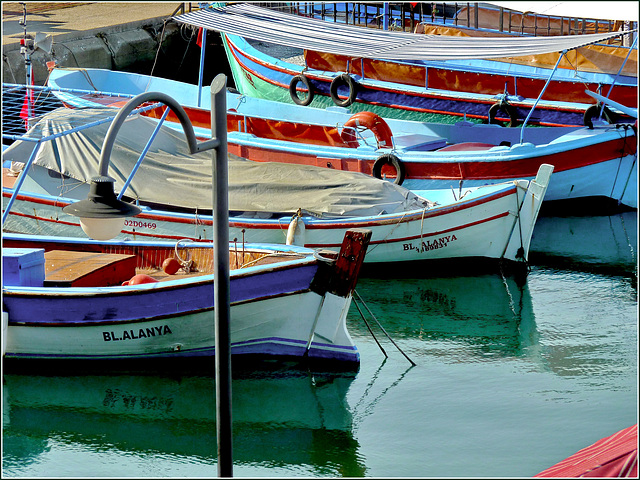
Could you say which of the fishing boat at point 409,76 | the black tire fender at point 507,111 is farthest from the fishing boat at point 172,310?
the black tire fender at point 507,111

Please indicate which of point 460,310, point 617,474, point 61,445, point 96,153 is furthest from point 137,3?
point 617,474

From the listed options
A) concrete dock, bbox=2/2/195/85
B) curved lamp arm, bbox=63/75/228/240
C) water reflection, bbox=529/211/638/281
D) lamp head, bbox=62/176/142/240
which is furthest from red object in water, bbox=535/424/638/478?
concrete dock, bbox=2/2/195/85

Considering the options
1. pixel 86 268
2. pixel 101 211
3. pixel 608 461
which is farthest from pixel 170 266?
pixel 608 461

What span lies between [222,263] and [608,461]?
2.60m

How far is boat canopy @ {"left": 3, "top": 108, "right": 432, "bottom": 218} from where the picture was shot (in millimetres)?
12852

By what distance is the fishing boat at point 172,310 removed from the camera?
9500mm

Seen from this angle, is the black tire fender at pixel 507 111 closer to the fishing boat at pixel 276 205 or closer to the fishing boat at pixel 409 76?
the fishing boat at pixel 409 76

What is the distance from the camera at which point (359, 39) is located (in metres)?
15.3

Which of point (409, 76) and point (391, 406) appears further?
point (409, 76)

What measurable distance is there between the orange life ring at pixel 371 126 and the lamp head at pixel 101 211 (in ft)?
31.8

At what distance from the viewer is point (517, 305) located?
12180 mm

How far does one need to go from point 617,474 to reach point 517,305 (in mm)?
7374

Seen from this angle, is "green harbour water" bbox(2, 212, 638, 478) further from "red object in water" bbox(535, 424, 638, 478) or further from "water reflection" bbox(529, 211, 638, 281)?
"red object in water" bbox(535, 424, 638, 478)

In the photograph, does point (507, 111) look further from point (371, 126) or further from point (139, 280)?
point (139, 280)
